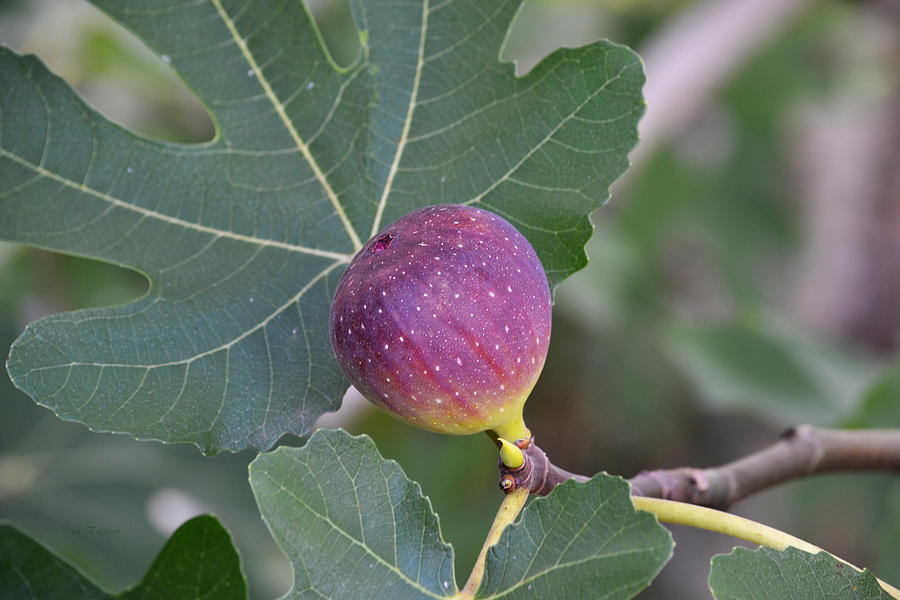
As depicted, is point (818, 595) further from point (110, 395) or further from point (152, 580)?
point (110, 395)

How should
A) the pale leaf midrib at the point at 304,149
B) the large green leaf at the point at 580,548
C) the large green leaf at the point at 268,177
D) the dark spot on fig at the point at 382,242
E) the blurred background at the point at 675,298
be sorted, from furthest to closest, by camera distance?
the blurred background at the point at 675,298
the pale leaf midrib at the point at 304,149
the large green leaf at the point at 268,177
the dark spot on fig at the point at 382,242
the large green leaf at the point at 580,548

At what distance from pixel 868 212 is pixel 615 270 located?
7.46ft

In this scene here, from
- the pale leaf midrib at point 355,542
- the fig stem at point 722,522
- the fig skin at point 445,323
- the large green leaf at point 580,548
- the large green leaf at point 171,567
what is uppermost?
the fig skin at point 445,323

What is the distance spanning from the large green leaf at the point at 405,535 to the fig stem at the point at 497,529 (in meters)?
0.01

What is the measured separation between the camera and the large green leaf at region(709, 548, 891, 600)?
0.93 meters

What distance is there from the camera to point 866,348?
14.5ft

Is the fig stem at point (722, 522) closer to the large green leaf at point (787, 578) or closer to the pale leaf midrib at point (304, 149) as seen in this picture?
the large green leaf at point (787, 578)

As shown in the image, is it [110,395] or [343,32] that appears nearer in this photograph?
[110,395]

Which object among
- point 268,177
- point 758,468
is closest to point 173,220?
point 268,177

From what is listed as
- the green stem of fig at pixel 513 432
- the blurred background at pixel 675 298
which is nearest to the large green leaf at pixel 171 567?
the green stem of fig at pixel 513 432

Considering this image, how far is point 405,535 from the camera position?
3.25ft

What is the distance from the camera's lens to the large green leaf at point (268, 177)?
3.73ft

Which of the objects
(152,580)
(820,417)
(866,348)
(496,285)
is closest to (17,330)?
(152,580)

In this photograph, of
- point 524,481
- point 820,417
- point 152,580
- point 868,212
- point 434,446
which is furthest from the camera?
point 868,212
